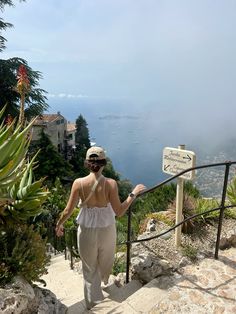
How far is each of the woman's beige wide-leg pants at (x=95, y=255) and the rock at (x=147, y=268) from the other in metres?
0.38

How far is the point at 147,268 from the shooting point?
3498mm

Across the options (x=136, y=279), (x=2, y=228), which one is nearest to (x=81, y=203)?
(x=2, y=228)

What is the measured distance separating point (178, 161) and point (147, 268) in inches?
51.7

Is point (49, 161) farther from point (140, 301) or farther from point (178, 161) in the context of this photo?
point (140, 301)

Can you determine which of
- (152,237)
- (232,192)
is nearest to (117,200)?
(152,237)

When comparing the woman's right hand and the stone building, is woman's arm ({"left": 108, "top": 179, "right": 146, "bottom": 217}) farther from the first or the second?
the stone building

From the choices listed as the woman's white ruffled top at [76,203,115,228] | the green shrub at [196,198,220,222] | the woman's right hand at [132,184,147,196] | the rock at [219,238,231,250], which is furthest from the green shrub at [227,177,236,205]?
the woman's white ruffled top at [76,203,115,228]

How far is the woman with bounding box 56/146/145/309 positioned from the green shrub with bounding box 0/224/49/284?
400 millimetres

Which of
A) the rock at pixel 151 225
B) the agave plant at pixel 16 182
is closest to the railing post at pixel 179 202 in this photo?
the rock at pixel 151 225

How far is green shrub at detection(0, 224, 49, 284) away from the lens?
8.43 ft

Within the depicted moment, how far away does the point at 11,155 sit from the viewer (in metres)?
2.81

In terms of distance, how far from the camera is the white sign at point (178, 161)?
3.80m

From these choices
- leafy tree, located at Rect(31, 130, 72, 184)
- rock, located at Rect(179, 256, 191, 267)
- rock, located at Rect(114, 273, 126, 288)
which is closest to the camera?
rock, located at Rect(179, 256, 191, 267)

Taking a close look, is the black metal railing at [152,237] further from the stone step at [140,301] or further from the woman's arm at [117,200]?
the stone step at [140,301]
